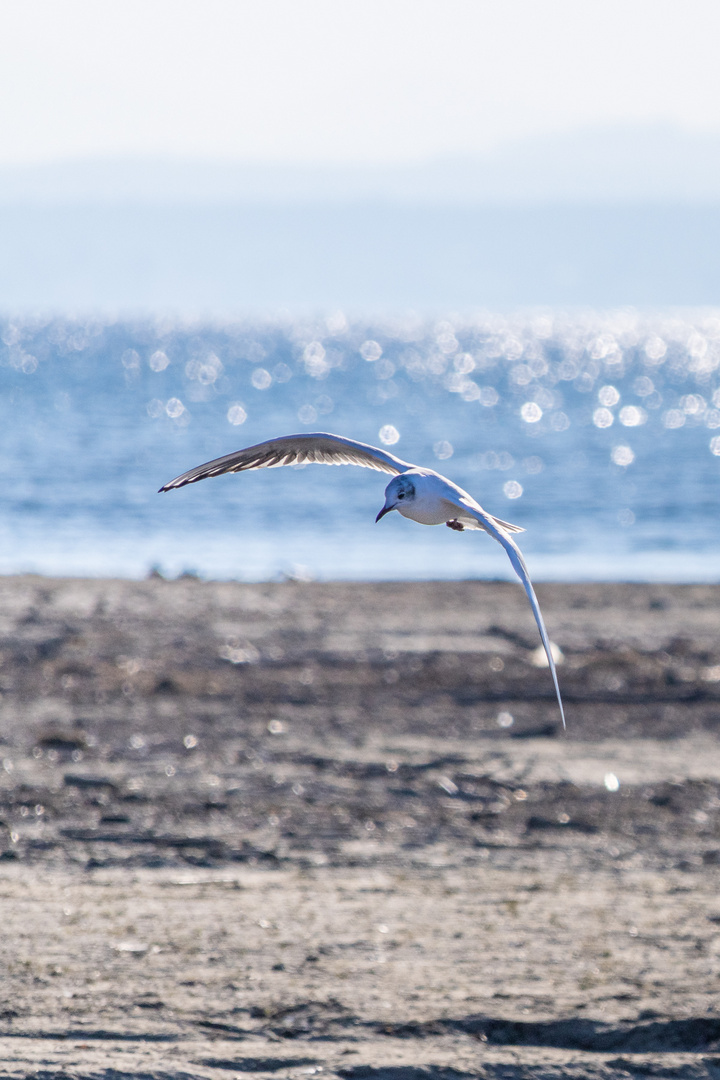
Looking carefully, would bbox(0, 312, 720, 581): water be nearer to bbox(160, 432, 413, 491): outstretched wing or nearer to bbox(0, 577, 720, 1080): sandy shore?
bbox(0, 577, 720, 1080): sandy shore

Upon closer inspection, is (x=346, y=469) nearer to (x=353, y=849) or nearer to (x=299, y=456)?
(x=353, y=849)

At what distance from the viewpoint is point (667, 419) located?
2645 inches

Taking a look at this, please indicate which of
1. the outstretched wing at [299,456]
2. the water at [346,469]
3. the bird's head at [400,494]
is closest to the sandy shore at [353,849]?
the outstretched wing at [299,456]

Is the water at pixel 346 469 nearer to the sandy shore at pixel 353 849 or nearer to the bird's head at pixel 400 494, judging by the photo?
the sandy shore at pixel 353 849

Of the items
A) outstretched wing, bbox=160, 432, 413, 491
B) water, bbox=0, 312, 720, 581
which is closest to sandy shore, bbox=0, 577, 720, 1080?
outstretched wing, bbox=160, 432, 413, 491

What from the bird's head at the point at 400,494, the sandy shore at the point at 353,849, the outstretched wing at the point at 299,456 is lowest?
the sandy shore at the point at 353,849

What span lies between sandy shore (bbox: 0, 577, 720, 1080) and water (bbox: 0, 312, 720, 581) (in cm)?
754

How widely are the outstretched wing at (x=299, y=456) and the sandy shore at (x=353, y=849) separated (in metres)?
3.26

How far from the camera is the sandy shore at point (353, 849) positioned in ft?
24.0

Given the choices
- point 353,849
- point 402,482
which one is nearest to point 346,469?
point 353,849

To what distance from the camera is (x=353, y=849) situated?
33.4ft

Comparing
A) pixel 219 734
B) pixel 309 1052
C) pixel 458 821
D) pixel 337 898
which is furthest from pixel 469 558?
pixel 309 1052

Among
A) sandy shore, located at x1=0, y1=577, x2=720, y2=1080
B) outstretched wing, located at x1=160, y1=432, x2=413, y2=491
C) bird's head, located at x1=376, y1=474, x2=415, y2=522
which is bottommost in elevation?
sandy shore, located at x1=0, y1=577, x2=720, y2=1080

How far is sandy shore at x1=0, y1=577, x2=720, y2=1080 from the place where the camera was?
24.0 ft
